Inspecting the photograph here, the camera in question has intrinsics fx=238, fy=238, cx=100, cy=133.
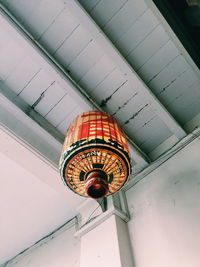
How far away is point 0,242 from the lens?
9.54 ft

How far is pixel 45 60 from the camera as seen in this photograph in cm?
186

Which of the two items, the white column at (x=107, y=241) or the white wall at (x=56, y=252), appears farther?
the white wall at (x=56, y=252)

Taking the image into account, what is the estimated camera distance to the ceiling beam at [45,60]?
1.75 metres

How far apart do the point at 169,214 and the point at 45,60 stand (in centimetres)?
150

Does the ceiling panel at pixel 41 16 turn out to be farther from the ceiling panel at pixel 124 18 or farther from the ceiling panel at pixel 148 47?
the ceiling panel at pixel 148 47

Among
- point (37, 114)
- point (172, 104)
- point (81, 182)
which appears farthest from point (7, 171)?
point (172, 104)

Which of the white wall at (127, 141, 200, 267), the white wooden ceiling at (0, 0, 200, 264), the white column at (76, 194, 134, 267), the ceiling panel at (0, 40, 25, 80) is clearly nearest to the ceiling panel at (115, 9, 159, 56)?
the white wooden ceiling at (0, 0, 200, 264)

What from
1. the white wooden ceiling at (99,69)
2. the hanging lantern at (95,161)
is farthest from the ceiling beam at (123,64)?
the hanging lantern at (95,161)

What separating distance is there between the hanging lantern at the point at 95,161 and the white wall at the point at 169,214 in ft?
2.16

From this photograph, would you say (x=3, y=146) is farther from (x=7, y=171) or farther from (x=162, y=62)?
(x=162, y=62)

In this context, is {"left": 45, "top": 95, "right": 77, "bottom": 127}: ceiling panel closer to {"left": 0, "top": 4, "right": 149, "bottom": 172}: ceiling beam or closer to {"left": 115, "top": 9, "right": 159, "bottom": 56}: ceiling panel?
{"left": 0, "top": 4, "right": 149, "bottom": 172}: ceiling beam

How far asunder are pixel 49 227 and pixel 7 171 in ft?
2.80

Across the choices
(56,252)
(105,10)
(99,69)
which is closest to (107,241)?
(56,252)

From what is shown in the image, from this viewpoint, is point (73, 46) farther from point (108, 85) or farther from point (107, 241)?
point (107, 241)
